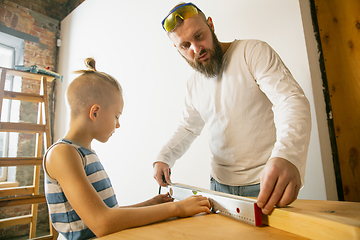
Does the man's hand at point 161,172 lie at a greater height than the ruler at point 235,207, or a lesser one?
greater

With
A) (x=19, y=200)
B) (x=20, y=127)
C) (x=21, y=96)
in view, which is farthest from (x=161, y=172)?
(x=21, y=96)

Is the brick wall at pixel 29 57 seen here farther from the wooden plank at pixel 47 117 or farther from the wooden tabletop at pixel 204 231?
the wooden tabletop at pixel 204 231

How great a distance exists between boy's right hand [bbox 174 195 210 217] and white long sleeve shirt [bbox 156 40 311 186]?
14.6 inches

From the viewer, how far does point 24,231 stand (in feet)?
10.9

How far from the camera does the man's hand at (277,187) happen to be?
21.3 inches

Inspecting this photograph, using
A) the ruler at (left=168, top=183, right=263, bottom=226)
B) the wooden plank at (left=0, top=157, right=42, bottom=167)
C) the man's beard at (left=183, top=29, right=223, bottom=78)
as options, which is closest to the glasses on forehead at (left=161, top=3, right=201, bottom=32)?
the man's beard at (left=183, top=29, right=223, bottom=78)

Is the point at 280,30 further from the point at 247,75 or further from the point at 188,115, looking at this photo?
the point at 188,115

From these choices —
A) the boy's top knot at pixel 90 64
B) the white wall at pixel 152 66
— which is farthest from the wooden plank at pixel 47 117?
the boy's top knot at pixel 90 64

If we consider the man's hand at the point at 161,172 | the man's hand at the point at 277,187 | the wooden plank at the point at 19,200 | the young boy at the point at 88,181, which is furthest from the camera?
the wooden plank at the point at 19,200

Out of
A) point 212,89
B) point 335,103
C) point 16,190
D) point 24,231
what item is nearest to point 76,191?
point 212,89

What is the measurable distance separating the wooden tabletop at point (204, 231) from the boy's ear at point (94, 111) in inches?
20.2

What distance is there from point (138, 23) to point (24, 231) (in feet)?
10.9

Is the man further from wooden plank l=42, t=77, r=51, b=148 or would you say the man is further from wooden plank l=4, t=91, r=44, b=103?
wooden plank l=4, t=91, r=44, b=103

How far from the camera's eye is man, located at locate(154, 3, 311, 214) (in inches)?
37.8
